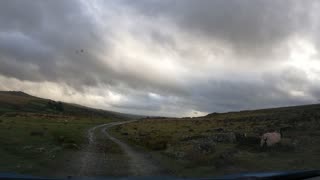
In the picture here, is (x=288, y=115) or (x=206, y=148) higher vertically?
(x=288, y=115)

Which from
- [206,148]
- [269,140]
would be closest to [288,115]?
[269,140]

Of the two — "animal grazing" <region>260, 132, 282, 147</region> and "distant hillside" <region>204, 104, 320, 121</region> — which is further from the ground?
"distant hillside" <region>204, 104, 320, 121</region>

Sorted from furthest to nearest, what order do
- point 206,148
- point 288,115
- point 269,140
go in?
point 288,115 < point 206,148 < point 269,140

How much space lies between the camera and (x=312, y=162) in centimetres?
2645

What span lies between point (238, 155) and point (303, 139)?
8298 mm

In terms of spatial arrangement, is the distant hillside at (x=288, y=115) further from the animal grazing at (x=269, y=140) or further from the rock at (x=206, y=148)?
the rock at (x=206, y=148)

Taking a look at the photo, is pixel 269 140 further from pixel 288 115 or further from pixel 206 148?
pixel 288 115

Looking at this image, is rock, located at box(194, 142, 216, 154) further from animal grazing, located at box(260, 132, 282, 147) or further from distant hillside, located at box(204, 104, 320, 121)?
distant hillside, located at box(204, 104, 320, 121)

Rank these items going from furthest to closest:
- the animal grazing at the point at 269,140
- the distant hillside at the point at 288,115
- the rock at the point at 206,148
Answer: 1. the distant hillside at the point at 288,115
2. the animal grazing at the point at 269,140
3. the rock at the point at 206,148

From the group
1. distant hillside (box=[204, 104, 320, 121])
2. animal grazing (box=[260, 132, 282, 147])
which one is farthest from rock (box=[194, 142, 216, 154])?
distant hillside (box=[204, 104, 320, 121])

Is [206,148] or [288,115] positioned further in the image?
[288,115]

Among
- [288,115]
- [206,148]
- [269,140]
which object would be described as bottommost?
[206,148]

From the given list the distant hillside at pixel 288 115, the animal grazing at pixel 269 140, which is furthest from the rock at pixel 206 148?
the distant hillside at pixel 288 115

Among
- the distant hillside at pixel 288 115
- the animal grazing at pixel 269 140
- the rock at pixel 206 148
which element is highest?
the distant hillside at pixel 288 115
